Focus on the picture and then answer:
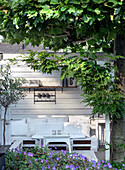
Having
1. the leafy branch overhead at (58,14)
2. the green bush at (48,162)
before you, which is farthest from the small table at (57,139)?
the leafy branch overhead at (58,14)

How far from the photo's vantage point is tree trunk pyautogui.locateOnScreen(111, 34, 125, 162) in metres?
4.48

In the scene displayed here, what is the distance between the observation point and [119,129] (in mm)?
4539

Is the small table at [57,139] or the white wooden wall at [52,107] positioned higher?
the white wooden wall at [52,107]

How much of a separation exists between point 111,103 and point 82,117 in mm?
3679

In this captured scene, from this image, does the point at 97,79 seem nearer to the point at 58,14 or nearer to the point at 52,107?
the point at 58,14

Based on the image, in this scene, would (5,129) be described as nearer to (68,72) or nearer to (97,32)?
(68,72)

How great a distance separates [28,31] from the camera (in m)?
3.24

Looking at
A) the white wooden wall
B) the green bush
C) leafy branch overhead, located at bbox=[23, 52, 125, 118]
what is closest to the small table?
the white wooden wall

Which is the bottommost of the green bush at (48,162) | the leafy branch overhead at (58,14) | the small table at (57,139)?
the small table at (57,139)

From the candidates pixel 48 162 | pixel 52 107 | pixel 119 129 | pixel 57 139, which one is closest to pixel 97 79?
pixel 119 129

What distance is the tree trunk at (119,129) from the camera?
4480 mm

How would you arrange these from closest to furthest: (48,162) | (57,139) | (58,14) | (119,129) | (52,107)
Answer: (58,14)
(48,162)
(119,129)
(57,139)
(52,107)

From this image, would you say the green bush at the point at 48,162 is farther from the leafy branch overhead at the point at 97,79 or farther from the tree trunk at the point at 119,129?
the leafy branch overhead at the point at 97,79

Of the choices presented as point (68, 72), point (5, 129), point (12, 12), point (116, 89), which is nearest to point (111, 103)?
point (116, 89)
